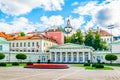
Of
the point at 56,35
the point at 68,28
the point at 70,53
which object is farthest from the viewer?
the point at 68,28

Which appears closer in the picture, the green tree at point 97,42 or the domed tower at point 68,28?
the green tree at point 97,42

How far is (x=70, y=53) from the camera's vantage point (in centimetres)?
9344

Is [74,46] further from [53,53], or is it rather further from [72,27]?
[72,27]

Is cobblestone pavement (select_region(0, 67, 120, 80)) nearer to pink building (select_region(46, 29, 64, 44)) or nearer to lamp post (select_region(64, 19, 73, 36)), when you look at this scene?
pink building (select_region(46, 29, 64, 44))

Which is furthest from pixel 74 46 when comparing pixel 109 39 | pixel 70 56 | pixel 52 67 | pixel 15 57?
pixel 109 39

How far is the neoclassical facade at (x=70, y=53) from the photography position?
300 ft

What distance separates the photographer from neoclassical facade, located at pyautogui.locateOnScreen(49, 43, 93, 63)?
91312 mm

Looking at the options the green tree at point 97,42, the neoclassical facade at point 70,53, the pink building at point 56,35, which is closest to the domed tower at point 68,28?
the pink building at point 56,35

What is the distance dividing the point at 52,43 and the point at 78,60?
2232cm

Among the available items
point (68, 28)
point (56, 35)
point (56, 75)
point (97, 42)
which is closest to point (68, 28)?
point (68, 28)

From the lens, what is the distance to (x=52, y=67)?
53.7 meters

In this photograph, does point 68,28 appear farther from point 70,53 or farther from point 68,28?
point 70,53

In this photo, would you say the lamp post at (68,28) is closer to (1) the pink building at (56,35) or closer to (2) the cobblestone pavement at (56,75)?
(1) the pink building at (56,35)

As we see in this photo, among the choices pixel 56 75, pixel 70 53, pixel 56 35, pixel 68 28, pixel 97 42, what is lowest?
pixel 56 75
